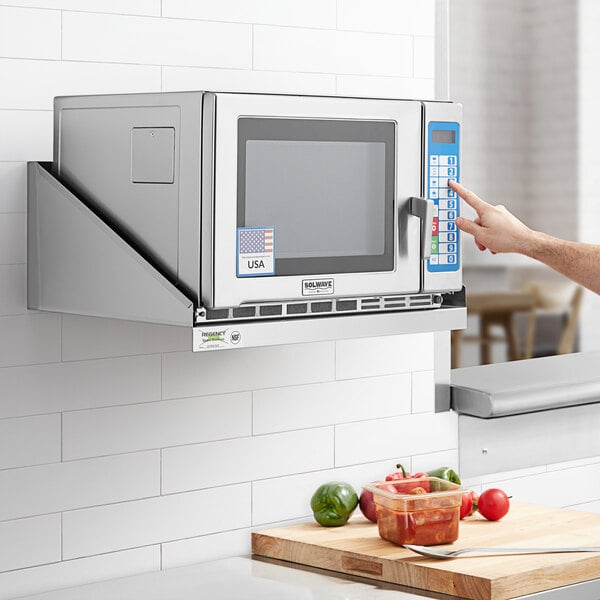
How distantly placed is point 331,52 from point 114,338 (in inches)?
29.5

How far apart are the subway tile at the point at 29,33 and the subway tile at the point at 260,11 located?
0.23 metres

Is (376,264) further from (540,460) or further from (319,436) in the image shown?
(540,460)

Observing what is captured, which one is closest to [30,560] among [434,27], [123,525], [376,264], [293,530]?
[123,525]

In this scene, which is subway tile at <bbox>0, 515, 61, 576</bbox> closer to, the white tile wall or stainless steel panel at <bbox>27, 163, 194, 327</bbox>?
the white tile wall

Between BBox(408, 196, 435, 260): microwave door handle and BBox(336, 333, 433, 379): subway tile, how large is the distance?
0.49 metres

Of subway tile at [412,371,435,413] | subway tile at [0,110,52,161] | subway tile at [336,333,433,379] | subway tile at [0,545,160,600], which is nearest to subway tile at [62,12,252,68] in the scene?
subway tile at [0,110,52,161]

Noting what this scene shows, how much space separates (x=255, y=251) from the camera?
1.81 metres

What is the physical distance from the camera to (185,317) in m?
1.75

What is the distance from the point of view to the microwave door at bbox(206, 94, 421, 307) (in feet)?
5.83

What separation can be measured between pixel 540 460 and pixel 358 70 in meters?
1.05

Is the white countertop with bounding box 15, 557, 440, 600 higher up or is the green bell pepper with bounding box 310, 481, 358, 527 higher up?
the green bell pepper with bounding box 310, 481, 358, 527

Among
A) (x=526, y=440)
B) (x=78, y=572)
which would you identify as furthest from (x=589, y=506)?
(x=78, y=572)

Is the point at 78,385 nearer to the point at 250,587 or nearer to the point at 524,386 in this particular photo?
the point at 250,587

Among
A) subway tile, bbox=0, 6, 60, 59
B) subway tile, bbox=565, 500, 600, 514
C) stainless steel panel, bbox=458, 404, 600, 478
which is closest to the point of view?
subway tile, bbox=0, 6, 60, 59
